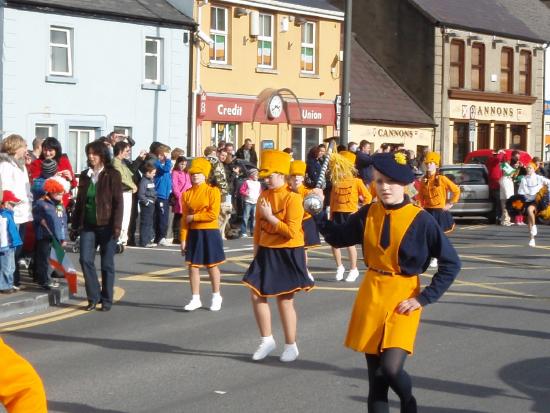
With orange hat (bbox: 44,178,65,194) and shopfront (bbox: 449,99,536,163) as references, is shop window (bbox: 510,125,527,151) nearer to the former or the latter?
shopfront (bbox: 449,99,536,163)

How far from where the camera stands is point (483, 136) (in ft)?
164

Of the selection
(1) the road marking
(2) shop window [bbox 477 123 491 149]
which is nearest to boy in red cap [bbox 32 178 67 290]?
(1) the road marking

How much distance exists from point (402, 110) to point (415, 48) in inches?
129

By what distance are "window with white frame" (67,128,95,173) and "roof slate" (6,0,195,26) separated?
3.14 metres

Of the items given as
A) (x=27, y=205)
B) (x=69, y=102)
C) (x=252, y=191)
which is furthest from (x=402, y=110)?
(x=27, y=205)

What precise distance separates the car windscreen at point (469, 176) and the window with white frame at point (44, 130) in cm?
999

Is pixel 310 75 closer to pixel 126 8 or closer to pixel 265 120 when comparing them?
pixel 265 120

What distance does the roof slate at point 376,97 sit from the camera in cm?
4284

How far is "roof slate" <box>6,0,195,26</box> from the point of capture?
96.6 feet

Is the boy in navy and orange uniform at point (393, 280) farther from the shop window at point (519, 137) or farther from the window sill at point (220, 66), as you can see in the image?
the shop window at point (519, 137)

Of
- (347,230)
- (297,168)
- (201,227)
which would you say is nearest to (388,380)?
(347,230)

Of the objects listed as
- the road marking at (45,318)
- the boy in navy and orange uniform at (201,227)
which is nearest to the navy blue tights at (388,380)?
the road marking at (45,318)

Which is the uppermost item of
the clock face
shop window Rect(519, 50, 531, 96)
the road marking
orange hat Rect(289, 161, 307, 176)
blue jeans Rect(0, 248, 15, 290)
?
shop window Rect(519, 50, 531, 96)

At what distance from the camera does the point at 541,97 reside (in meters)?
52.7
